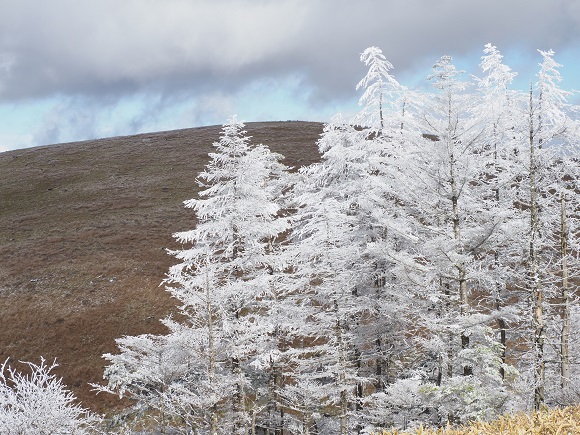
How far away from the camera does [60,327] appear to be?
29703 millimetres

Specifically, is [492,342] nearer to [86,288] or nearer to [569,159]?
[569,159]

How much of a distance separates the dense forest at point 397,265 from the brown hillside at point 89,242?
14151mm

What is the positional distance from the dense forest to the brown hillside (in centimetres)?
1415

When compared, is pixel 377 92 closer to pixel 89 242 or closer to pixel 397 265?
pixel 397 265

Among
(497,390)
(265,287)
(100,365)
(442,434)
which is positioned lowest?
(100,365)

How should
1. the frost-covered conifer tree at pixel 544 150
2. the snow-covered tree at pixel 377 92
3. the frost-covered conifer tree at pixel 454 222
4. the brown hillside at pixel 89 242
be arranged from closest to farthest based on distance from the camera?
the frost-covered conifer tree at pixel 454 222, the frost-covered conifer tree at pixel 544 150, the snow-covered tree at pixel 377 92, the brown hillside at pixel 89 242

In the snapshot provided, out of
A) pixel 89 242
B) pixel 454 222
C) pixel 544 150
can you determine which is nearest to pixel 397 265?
pixel 454 222

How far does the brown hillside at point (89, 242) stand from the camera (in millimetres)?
28969

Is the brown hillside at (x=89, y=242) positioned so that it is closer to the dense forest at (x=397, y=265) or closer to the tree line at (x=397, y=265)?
the tree line at (x=397, y=265)

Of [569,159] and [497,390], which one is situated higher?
[569,159]

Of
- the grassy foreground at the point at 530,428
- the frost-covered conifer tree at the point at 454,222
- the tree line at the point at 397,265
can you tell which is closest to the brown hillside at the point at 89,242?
the tree line at the point at 397,265

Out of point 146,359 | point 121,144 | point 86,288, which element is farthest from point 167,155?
point 146,359

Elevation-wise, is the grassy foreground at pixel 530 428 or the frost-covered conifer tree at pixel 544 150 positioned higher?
the frost-covered conifer tree at pixel 544 150

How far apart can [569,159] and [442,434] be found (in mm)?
12801
